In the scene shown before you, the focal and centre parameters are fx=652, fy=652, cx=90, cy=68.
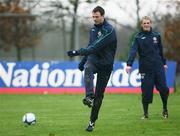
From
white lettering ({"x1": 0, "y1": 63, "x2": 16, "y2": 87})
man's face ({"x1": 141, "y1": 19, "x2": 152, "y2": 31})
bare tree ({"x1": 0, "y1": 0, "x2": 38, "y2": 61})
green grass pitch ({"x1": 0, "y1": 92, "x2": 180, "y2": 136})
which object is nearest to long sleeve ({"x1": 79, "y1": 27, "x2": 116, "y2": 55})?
green grass pitch ({"x1": 0, "y1": 92, "x2": 180, "y2": 136})

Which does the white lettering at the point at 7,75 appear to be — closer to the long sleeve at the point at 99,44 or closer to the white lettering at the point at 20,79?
the white lettering at the point at 20,79

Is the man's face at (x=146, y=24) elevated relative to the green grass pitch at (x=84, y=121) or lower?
elevated

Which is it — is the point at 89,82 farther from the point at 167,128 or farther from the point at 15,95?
the point at 15,95

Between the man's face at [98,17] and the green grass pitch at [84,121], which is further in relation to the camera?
the green grass pitch at [84,121]

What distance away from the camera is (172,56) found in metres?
45.5

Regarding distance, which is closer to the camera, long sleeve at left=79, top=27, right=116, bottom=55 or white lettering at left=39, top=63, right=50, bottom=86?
long sleeve at left=79, top=27, right=116, bottom=55

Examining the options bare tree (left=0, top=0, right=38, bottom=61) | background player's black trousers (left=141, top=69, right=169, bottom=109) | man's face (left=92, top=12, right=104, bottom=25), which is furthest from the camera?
bare tree (left=0, top=0, right=38, bottom=61)

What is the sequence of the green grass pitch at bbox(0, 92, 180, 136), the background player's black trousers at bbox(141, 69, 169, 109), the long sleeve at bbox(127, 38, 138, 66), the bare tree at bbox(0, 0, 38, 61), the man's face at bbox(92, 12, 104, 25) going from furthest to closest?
the bare tree at bbox(0, 0, 38, 61), the background player's black trousers at bbox(141, 69, 169, 109), the long sleeve at bbox(127, 38, 138, 66), the green grass pitch at bbox(0, 92, 180, 136), the man's face at bbox(92, 12, 104, 25)

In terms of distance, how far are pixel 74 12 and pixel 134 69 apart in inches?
758

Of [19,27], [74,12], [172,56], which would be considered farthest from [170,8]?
[19,27]

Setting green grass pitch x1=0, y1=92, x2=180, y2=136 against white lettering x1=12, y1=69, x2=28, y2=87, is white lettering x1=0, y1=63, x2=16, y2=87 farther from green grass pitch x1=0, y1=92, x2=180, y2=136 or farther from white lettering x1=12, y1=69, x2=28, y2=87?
green grass pitch x1=0, y1=92, x2=180, y2=136

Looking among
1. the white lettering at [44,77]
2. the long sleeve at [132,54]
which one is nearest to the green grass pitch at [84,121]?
the long sleeve at [132,54]

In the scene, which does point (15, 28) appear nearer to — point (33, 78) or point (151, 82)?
point (33, 78)

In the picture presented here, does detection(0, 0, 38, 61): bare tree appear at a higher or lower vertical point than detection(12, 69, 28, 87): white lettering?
lower
